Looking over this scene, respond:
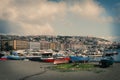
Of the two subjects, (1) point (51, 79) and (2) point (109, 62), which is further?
(2) point (109, 62)

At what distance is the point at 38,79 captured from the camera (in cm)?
5322

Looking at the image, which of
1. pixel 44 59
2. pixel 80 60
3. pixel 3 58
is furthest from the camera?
pixel 3 58

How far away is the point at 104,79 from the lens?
52906mm

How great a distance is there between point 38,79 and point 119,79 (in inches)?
586

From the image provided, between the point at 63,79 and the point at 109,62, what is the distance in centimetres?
3918

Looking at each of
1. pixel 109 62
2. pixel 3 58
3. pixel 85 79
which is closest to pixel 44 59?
pixel 3 58

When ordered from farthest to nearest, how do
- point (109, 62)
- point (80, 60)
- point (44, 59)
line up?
point (44, 59), point (80, 60), point (109, 62)

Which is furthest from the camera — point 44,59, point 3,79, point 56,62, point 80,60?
point 44,59

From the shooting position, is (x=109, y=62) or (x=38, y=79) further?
(x=109, y=62)

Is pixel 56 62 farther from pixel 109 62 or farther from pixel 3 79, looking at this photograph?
pixel 3 79

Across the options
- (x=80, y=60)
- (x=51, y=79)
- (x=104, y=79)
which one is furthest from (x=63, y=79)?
(x=80, y=60)

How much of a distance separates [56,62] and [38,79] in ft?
178

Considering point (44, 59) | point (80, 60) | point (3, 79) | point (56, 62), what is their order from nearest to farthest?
point (3, 79)
point (56, 62)
point (80, 60)
point (44, 59)

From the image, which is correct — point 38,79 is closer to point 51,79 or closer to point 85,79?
point 51,79
